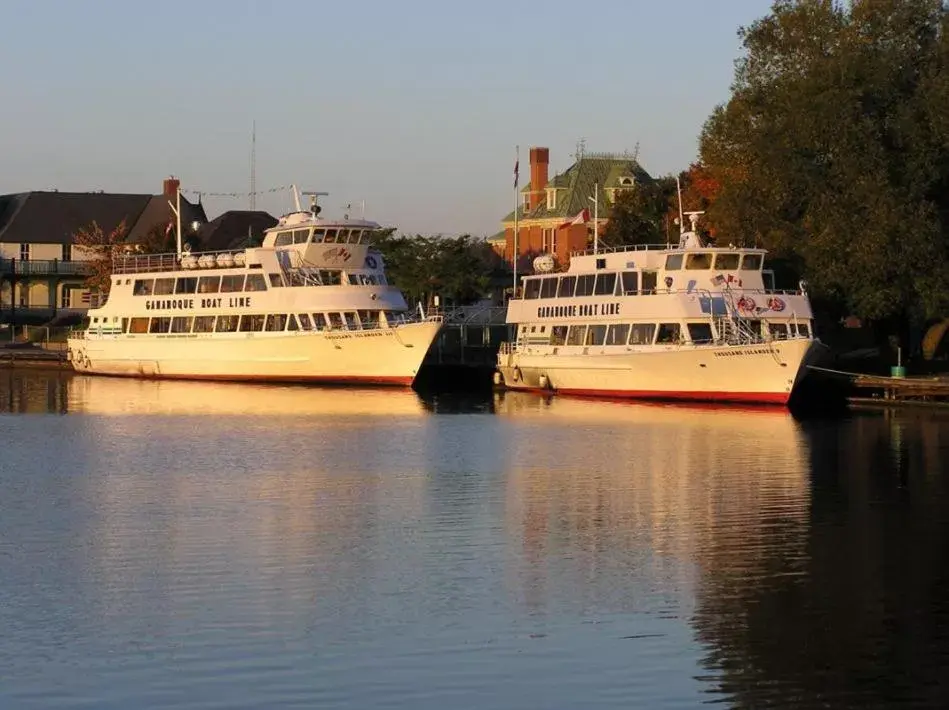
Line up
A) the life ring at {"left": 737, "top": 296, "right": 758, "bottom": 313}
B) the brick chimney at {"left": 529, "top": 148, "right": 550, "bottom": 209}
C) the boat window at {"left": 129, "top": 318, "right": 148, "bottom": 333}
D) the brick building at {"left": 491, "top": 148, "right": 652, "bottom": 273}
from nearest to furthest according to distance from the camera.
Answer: the life ring at {"left": 737, "top": 296, "right": 758, "bottom": 313} → the boat window at {"left": 129, "top": 318, "right": 148, "bottom": 333} → the brick building at {"left": 491, "top": 148, "right": 652, "bottom": 273} → the brick chimney at {"left": 529, "top": 148, "right": 550, "bottom": 209}

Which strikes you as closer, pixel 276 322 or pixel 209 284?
pixel 276 322

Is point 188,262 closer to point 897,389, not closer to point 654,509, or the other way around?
point 897,389

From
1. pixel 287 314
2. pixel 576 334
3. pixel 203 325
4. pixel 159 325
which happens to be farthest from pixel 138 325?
pixel 576 334

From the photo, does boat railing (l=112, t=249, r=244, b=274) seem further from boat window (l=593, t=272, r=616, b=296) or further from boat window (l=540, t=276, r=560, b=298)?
boat window (l=593, t=272, r=616, b=296)

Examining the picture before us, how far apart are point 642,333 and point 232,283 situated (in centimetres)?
2376

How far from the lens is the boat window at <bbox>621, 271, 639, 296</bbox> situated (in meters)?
69.2

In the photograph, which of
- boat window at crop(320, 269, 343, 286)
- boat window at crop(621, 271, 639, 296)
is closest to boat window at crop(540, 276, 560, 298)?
boat window at crop(621, 271, 639, 296)

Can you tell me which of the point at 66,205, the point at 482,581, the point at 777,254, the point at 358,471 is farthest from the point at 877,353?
the point at 66,205

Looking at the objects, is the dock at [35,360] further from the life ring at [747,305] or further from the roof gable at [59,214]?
the life ring at [747,305]

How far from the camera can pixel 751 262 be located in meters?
67.6

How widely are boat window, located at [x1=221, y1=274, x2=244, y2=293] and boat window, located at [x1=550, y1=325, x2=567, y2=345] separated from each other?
1653 cm

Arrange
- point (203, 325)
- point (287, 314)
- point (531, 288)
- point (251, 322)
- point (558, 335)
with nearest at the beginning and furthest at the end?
point (558, 335)
point (531, 288)
point (287, 314)
point (251, 322)
point (203, 325)

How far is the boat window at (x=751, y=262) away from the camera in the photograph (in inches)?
2655

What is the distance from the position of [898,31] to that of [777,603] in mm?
47668
